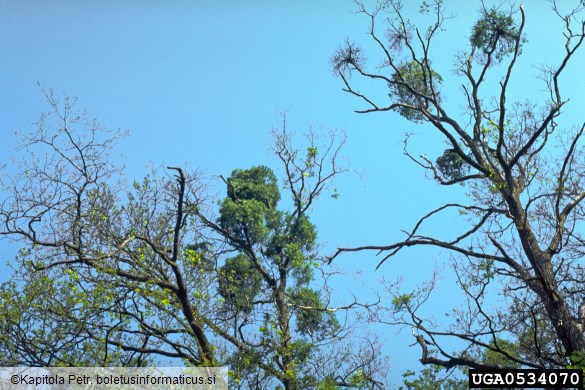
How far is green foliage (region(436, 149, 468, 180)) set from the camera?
1135cm

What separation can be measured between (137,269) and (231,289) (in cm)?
248

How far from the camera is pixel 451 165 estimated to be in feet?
37.6

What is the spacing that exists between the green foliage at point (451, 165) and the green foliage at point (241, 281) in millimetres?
5003

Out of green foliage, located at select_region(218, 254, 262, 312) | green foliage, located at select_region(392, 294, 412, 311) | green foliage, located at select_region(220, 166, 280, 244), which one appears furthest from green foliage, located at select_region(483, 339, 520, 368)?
green foliage, located at select_region(220, 166, 280, 244)

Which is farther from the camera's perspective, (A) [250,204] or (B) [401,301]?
(A) [250,204]

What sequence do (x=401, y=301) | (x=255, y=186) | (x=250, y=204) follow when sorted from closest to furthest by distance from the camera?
1. (x=401, y=301)
2. (x=250, y=204)
3. (x=255, y=186)

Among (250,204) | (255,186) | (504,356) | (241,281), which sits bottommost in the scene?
(504,356)

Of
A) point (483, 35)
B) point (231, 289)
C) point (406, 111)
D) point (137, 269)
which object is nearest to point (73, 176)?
point (137, 269)

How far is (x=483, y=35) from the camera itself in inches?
422

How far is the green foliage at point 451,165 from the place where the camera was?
447 inches

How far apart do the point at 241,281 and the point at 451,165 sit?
224 inches

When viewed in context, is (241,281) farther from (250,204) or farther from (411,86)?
(411,86)

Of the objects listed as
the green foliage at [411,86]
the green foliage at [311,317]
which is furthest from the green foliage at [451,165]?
the green foliage at [311,317]

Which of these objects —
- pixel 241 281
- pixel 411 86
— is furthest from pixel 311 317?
pixel 411 86
